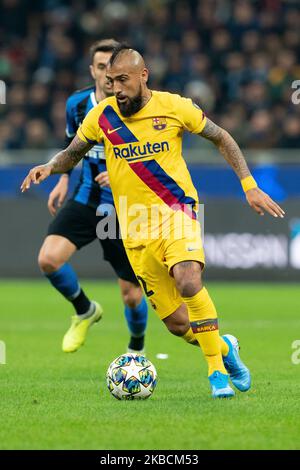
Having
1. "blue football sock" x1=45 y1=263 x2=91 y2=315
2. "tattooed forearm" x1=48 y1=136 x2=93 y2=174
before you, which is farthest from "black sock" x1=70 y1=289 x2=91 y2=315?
"tattooed forearm" x1=48 y1=136 x2=93 y2=174

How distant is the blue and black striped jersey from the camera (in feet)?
29.7

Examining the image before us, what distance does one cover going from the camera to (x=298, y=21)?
67.9 ft

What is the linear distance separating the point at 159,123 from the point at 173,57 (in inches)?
526

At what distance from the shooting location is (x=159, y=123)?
23.0 feet

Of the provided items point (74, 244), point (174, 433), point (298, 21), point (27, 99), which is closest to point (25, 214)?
point (27, 99)

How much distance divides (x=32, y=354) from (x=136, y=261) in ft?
9.95

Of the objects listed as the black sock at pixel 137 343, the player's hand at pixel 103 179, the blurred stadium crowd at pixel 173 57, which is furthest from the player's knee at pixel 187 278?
the blurred stadium crowd at pixel 173 57

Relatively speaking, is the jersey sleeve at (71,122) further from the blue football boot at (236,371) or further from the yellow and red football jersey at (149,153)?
the blue football boot at (236,371)

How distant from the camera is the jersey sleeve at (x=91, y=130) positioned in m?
7.11

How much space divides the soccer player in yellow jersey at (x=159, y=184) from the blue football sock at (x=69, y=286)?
7.18 feet

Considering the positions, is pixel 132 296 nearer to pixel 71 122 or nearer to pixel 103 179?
pixel 103 179

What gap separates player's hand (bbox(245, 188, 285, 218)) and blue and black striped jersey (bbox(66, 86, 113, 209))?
2.41 m

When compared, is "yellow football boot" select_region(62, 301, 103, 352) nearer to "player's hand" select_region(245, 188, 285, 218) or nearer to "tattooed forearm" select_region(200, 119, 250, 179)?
"tattooed forearm" select_region(200, 119, 250, 179)

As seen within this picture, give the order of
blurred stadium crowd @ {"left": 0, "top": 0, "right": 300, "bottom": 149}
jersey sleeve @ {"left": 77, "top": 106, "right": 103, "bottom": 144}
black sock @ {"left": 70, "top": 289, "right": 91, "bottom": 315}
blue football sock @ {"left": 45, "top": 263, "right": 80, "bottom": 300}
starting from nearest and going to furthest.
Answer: jersey sleeve @ {"left": 77, "top": 106, "right": 103, "bottom": 144}, blue football sock @ {"left": 45, "top": 263, "right": 80, "bottom": 300}, black sock @ {"left": 70, "top": 289, "right": 91, "bottom": 315}, blurred stadium crowd @ {"left": 0, "top": 0, "right": 300, "bottom": 149}
